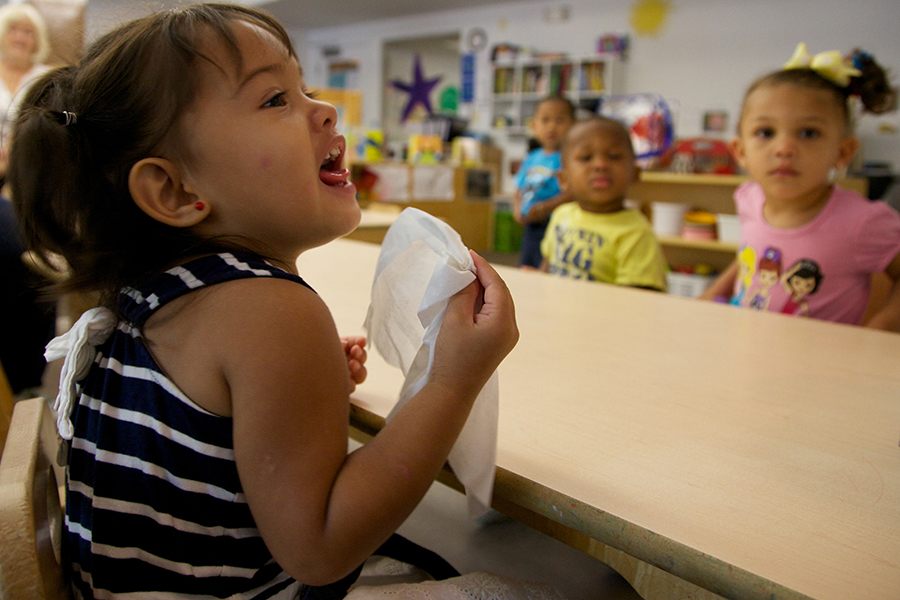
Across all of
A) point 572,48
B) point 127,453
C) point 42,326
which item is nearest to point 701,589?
point 127,453

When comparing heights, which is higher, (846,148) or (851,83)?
(851,83)

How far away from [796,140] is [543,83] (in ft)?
17.2

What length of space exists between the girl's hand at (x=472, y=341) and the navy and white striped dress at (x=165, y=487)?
0.13 metres

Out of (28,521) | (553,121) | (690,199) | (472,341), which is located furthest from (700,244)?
(28,521)

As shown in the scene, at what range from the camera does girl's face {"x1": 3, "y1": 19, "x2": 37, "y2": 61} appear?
2.76 metres

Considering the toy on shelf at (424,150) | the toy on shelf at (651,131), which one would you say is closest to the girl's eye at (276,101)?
the toy on shelf at (651,131)

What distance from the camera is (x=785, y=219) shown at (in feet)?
4.76

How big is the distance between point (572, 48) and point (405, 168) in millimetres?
3352

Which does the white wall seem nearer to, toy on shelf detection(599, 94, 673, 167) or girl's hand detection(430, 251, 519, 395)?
toy on shelf detection(599, 94, 673, 167)

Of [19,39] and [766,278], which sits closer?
[766,278]

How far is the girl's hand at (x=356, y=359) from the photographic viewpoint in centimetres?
69

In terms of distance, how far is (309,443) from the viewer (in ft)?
1.43

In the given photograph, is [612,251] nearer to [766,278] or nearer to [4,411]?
[766,278]

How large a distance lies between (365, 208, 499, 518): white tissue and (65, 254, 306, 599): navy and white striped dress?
0.12 metres
